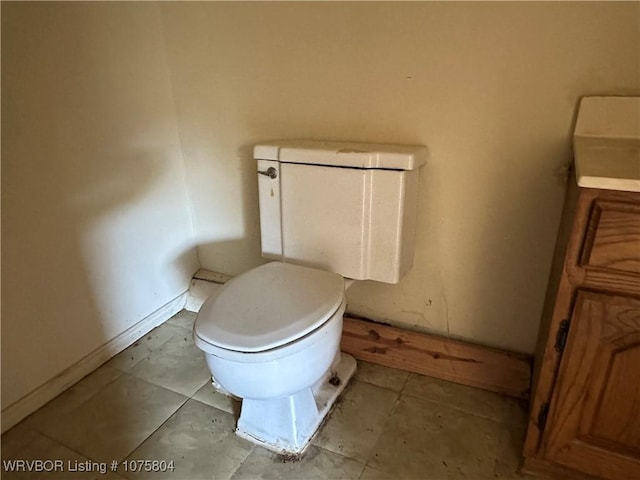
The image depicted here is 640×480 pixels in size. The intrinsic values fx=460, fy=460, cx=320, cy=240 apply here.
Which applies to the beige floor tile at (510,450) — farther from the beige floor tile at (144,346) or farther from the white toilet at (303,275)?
the beige floor tile at (144,346)

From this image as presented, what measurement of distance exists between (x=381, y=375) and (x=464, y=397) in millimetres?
272

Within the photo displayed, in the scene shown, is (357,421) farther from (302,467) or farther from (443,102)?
(443,102)

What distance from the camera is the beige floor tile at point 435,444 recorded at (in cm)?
121

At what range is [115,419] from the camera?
1387mm

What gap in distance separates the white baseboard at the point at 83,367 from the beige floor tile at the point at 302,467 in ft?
2.24

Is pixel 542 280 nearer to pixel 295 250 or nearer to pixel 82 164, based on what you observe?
pixel 295 250

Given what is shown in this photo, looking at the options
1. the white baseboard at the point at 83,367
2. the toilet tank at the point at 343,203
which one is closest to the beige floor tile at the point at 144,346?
the white baseboard at the point at 83,367

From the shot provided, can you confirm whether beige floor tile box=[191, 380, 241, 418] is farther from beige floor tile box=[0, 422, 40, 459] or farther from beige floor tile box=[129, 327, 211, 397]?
beige floor tile box=[0, 422, 40, 459]

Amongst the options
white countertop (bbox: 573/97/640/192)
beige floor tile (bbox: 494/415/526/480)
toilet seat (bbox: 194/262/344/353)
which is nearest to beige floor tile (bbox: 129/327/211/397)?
toilet seat (bbox: 194/262/344/353)

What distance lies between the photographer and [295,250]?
145 centimetres

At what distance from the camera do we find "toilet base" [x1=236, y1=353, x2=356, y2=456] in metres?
1.26

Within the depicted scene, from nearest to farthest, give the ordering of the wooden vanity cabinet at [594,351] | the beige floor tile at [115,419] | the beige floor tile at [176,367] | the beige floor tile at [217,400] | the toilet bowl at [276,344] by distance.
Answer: the wooden vanity cabinet at [594,351], the toilet bowl at [276,344], the beige floor tile at [115,419], the beige floor tile at [217,400], the beige floor tile at [176,367]

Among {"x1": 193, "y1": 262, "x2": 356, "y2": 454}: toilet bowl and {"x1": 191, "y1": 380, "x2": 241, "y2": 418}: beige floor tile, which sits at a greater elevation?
{"x1": 193, "y1": 262, "x2": 356, "y2": 454}: toilet bowl

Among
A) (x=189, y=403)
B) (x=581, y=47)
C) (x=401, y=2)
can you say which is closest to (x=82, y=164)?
(x=189, y=403)
